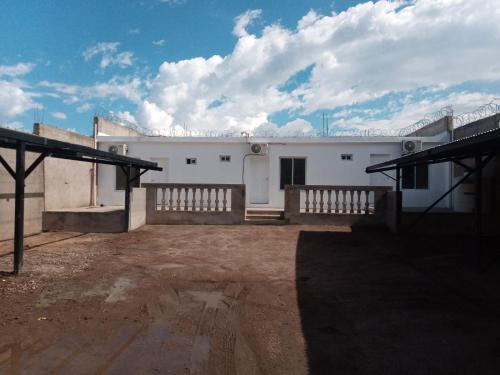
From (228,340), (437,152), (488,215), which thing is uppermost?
(437,152)

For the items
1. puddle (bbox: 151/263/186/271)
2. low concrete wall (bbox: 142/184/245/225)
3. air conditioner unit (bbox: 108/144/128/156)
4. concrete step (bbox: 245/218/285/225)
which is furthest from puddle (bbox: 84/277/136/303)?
air conditioner unit (bbox: 108/144/128/156)

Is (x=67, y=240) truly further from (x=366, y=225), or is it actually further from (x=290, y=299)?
(x=366, y=225)

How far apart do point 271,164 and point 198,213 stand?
4.27 meters

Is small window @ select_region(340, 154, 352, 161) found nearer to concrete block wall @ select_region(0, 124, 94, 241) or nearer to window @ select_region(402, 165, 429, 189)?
window @ select_region(402, 165, 429, 189)

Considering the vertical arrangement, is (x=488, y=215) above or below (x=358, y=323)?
above

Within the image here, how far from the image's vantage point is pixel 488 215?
10.5 m

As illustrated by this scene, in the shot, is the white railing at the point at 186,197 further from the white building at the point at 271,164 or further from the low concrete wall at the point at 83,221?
the white building at the point at 271,164

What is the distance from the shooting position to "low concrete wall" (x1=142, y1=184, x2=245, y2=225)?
11641mm

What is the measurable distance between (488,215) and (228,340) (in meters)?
10.0

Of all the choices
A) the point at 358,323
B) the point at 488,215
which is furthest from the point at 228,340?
the point at 488,215

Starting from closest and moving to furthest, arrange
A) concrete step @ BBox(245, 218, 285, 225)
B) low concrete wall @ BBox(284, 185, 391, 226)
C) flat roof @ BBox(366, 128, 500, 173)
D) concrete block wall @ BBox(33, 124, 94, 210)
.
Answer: flat roof @ BBox(366, 128, 500, 173) → concrete block wall @ BBox(33, 124, 94, 210) → low concrete wall @ BBox(284, 185, 391, 226) → concrete step @ BBox(245, 218, 285, 225)

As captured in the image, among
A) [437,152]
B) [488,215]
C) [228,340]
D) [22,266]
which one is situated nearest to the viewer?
[228,340]

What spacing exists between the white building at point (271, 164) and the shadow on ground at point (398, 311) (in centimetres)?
694

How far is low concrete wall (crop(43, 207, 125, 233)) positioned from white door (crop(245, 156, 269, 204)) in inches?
228
